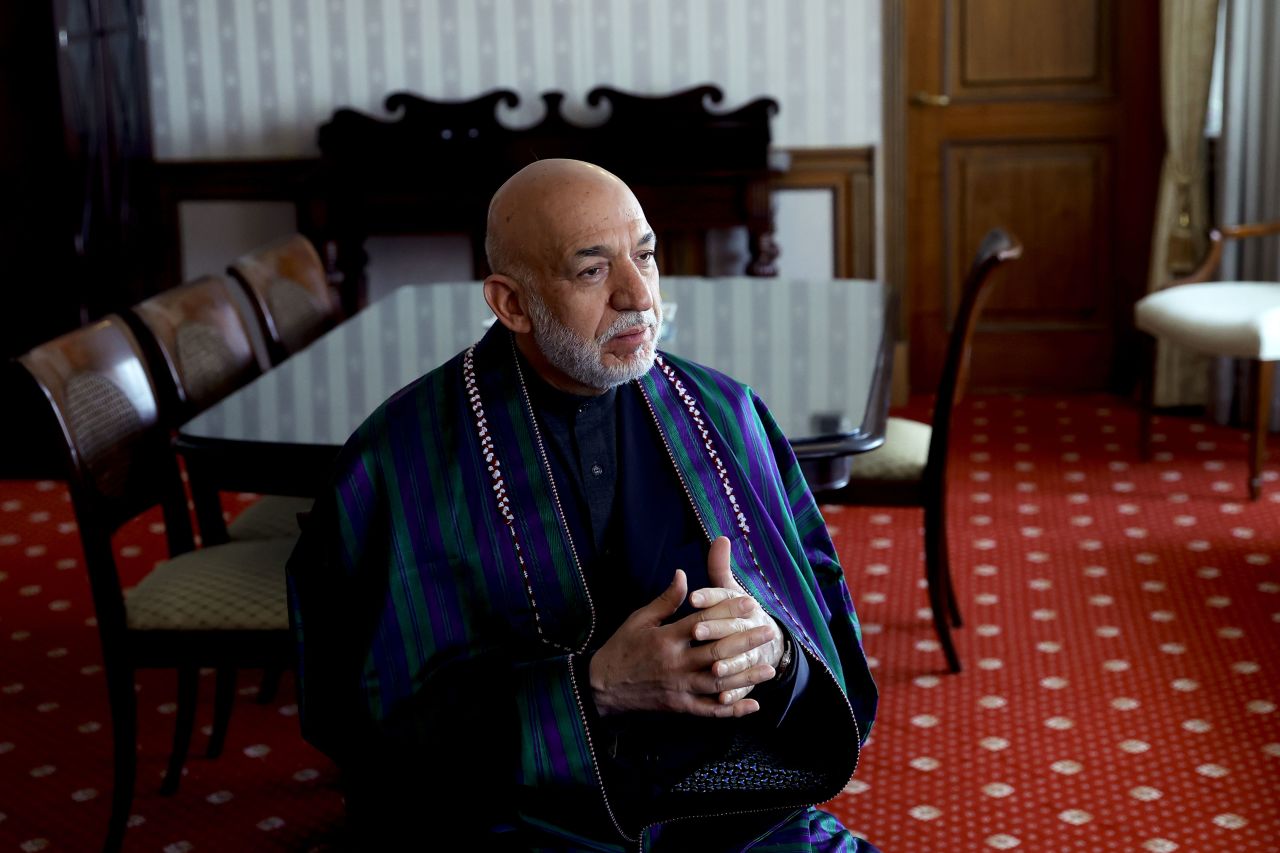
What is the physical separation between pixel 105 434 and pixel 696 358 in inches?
41.7

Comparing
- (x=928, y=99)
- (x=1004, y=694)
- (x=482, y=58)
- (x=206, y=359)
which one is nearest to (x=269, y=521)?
(x=206, y=359)

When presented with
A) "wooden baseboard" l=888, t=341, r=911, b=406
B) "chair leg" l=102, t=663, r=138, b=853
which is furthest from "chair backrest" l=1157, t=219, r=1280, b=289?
"chair leg" l=102, t=663, r=138, b=853

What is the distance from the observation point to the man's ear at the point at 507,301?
5.53ft

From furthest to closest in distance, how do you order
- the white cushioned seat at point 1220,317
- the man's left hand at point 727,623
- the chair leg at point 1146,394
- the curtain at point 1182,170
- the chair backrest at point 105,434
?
the curtain at point 1182,170, the chair leg at point 1146,394, the white cushioned seat at point 1220,317, the chair backrest at point 105,434, the man's left hand at point 727,623

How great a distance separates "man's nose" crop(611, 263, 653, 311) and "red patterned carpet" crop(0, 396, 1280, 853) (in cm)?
133

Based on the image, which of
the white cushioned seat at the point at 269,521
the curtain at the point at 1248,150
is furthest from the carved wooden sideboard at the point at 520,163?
the white cushioned seat at the point at 269,521

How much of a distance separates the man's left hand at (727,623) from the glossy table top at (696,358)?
846 mm

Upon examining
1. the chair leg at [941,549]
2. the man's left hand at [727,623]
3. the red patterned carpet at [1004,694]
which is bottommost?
the red patterned carpet at [1004,694]

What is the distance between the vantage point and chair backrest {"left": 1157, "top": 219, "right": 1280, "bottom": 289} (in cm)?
473

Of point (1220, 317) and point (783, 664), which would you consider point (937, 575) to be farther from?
point (783, 664)

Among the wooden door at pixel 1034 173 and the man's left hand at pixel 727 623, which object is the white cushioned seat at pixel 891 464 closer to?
the man's left hand at pixel 727 623

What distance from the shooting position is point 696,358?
9.81ft

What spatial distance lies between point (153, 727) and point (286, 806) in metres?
0.50

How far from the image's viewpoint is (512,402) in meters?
1.73
